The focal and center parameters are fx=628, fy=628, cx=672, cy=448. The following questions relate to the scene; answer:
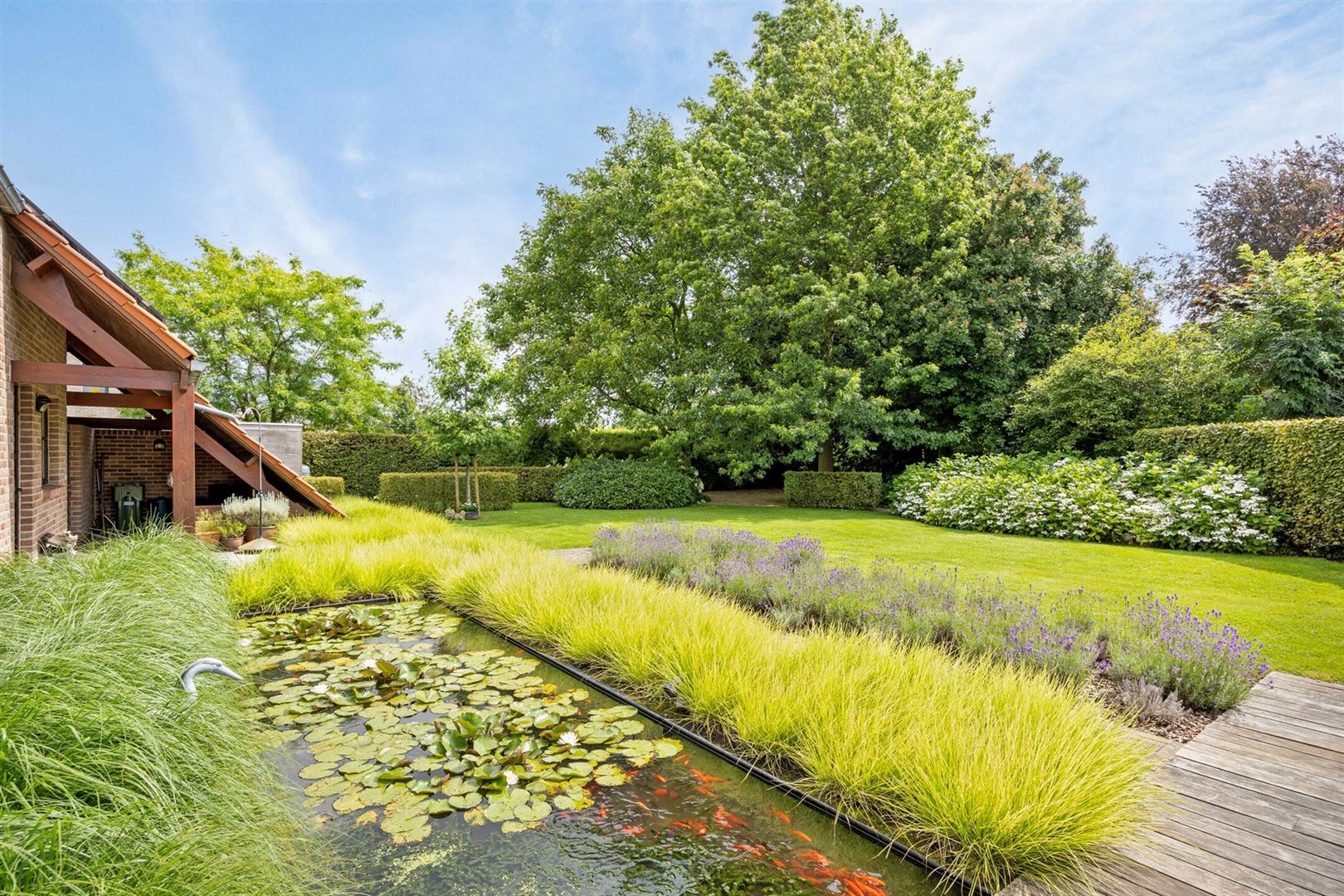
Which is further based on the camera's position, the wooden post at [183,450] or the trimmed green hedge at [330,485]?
the trimmed green hedge at [330,485]

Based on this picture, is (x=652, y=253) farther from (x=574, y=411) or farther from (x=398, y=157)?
(x=398, y=157)

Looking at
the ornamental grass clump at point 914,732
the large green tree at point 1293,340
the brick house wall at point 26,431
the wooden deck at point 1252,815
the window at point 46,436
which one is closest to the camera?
the wooden deck at point 1252,815

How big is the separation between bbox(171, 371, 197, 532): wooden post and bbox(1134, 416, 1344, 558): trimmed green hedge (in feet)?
45.1

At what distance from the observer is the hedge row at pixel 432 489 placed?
593 inches

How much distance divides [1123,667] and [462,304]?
14285 millimetres

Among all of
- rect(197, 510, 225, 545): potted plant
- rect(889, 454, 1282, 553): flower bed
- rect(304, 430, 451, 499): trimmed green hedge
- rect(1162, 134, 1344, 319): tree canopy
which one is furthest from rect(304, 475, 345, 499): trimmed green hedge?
rect(1162, 134, 1344, 319): tree canopy

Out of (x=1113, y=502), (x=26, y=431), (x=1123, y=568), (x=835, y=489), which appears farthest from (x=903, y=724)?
(x=835, y=489)

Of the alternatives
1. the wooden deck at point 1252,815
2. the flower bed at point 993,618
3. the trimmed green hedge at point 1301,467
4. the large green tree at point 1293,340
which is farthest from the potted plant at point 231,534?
the large green tree at point 1293,340

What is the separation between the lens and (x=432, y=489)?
15102mm

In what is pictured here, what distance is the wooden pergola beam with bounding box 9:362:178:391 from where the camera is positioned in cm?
578

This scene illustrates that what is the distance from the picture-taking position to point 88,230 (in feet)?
41.5

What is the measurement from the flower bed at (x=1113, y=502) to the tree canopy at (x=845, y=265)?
11.3ft

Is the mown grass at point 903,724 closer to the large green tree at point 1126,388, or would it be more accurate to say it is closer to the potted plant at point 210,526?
the potted plant at point 210,526

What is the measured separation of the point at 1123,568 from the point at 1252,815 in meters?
5.86
